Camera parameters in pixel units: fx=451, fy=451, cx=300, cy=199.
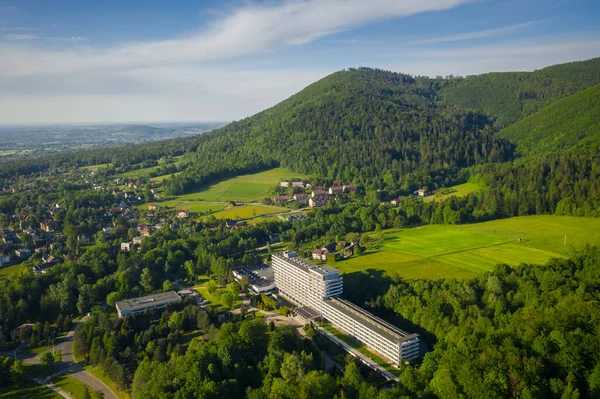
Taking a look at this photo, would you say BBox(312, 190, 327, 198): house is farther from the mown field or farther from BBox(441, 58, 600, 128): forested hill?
BBox(441, 58, 600, 128): forested hill

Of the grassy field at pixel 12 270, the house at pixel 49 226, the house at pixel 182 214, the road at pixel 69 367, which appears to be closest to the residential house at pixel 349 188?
the house at pixel 182 214

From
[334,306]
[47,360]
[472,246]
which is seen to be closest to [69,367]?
[47,360]

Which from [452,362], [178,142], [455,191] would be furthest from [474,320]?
[178,142]

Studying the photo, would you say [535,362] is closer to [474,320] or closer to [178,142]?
[474,320]

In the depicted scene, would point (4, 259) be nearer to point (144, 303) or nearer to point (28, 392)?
point (144, 303)

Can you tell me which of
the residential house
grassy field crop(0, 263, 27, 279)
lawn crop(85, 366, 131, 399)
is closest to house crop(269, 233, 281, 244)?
the residential house

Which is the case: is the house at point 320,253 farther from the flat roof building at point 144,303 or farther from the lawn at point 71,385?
the lawn at point 71,385
